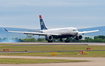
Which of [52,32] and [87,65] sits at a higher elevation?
[52,32]

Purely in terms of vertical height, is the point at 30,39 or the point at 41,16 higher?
the point at 41,16

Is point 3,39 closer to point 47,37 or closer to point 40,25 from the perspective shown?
point 40,25

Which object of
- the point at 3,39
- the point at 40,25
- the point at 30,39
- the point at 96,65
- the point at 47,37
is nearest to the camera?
the point at 96,65

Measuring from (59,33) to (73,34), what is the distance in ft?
20.5

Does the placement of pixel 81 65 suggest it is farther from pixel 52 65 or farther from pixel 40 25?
pixel 40 25

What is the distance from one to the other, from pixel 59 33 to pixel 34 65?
78534 mm

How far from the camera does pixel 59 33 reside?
360ft

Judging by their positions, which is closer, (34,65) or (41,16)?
(34,65)

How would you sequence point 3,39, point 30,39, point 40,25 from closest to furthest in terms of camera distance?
point 40,25 < point 30,39 < point 3,39


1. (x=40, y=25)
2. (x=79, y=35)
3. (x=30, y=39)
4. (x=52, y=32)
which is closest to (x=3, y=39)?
(x=30, y=39)

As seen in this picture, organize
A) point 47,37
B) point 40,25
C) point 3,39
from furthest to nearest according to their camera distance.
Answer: point 3,39 → point 40,25 → point 47,37

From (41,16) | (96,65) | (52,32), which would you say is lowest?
(96,65)

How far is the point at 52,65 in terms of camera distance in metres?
31.3

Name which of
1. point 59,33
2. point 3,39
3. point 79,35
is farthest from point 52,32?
point 3,39
